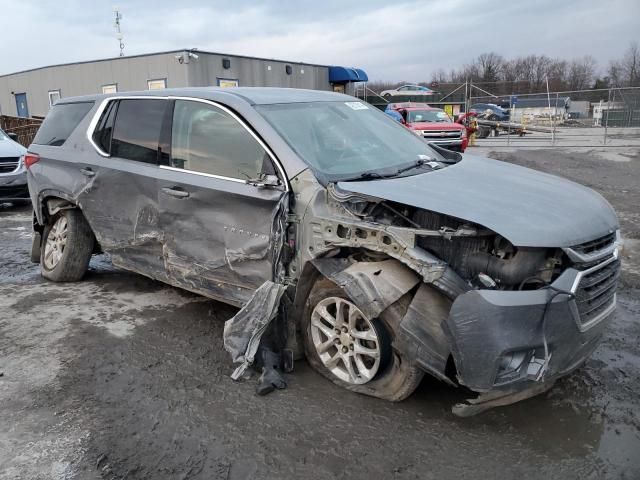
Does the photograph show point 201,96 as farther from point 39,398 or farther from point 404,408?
point 404,408

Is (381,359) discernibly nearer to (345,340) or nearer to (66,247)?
(345,340)

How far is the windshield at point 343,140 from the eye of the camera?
12.0 feet

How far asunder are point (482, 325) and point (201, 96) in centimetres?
272

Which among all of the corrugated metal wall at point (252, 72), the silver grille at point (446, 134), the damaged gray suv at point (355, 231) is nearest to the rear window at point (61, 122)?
the damaged gray suv at point (355, 231)

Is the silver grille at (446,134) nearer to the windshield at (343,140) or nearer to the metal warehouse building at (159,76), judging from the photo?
the metal warehouse building at (159,76)

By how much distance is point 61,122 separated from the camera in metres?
5.36

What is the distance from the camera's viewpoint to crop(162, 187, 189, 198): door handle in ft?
13.2

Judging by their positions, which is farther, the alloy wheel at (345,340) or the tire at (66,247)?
the tire at (66,247)

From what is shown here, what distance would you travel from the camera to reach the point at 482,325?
8.51ft

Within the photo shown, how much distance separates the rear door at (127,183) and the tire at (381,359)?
1.55 meters

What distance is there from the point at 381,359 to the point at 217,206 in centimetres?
160

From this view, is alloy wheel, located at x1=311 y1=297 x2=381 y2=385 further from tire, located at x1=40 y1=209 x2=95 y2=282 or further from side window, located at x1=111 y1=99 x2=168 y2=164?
tire, located at x1=40 y1=209 x2=95 y2=282

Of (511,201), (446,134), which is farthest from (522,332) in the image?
(446,134)

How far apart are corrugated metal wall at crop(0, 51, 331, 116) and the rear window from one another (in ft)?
46.3
